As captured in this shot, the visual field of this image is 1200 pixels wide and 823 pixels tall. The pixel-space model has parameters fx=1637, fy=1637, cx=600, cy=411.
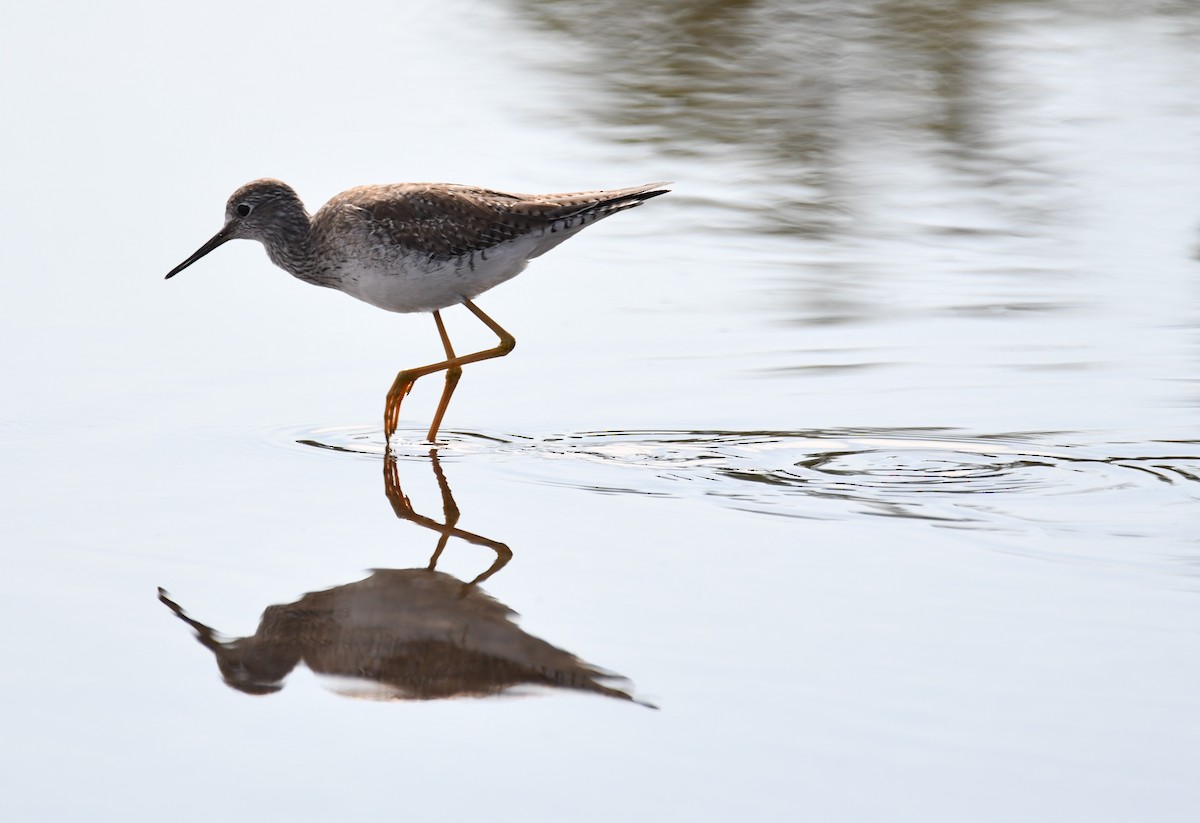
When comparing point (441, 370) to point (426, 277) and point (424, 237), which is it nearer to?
point (426, 277)

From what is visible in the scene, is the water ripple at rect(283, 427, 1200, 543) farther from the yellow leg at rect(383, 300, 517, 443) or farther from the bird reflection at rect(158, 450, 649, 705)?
the bird reflection at rect(158, 450, 649, 705)

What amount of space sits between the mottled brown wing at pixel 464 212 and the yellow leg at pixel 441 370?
43 cm

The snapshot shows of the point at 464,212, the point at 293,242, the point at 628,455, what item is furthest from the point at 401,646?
the point at 293,242

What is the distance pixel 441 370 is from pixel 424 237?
0.62 metres

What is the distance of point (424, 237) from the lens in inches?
295

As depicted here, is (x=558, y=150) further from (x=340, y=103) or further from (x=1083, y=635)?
(x=1083, y=635)

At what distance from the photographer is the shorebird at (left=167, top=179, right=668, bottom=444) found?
750 cm

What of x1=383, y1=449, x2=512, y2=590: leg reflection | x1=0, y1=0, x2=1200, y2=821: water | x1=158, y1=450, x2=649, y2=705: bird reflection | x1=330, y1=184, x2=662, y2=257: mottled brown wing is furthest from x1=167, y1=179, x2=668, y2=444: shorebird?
x1=158, y1=450, x2=649, y2=705: bird reflection

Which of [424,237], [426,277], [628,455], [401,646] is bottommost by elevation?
[628,455]

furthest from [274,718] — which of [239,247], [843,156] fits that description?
[843,156]

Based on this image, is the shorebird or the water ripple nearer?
the water ripple

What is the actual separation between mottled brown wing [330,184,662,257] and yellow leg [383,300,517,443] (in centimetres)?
43

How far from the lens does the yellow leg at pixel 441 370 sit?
6.98 m

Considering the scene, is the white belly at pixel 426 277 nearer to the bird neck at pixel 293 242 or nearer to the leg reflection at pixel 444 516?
the bird neck at pixel 293 242
